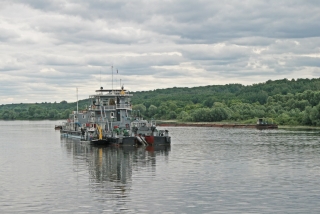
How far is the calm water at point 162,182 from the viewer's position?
129 feet

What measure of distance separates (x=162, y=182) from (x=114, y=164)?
16.7m

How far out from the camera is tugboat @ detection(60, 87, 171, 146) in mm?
88750

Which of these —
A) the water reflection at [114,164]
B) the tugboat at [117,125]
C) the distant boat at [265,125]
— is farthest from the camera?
the distant boat at [265,125]

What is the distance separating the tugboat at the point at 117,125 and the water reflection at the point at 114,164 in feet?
5.78

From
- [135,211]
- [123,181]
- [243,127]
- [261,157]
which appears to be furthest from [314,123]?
[135,211]

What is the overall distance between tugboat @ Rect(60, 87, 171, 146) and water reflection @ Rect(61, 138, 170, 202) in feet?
5.78

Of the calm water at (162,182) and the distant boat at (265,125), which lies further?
the distant boat at (265,125)

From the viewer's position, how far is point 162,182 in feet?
162

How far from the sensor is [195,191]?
146 feet

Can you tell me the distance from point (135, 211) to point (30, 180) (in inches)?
699

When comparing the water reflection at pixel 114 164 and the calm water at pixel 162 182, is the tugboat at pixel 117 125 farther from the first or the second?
the calm water at pixel 162 182

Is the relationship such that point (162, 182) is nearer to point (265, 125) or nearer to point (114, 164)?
point (114, 164)

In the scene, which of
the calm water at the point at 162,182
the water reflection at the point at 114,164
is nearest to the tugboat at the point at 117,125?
the water reflection at the point at 114,164

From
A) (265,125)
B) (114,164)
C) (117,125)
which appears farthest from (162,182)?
(265,125)
